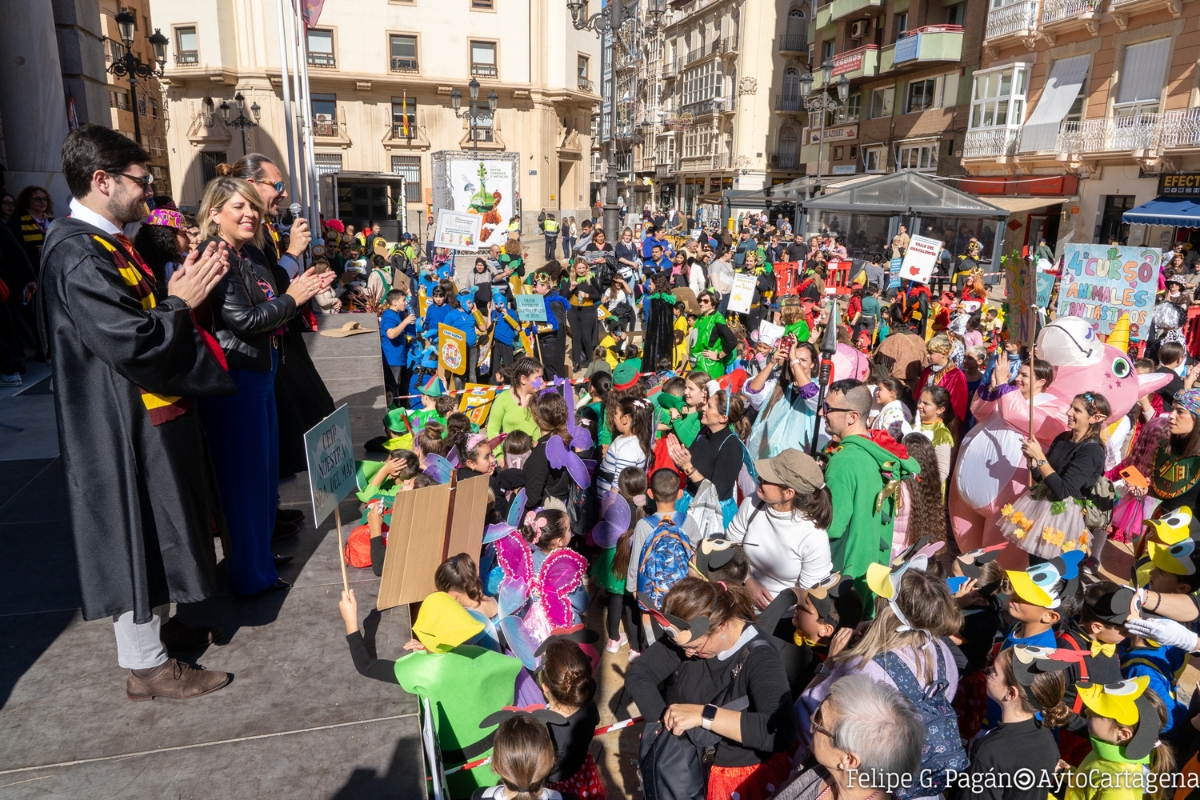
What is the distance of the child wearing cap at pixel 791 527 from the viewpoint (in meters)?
3.91

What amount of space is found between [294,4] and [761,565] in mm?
18571

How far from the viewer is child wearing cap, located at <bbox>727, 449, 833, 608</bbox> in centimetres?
391

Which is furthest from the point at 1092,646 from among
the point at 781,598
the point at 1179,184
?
the point at 1179,184

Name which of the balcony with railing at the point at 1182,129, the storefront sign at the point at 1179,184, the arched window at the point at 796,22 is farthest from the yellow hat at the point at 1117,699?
the arched window at the point at 796,22

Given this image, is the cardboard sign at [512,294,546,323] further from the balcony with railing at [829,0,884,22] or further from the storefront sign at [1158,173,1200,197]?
the balcony with railing at [829,0,884,22]

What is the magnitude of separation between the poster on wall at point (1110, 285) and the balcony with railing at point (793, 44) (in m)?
46.4

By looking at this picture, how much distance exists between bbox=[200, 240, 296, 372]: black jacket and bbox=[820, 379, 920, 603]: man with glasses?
300 centimetres

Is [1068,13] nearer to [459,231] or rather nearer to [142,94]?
[459,231]

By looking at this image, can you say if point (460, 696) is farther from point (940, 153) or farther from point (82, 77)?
point (940, 153)

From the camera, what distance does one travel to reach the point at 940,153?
33.0 meters

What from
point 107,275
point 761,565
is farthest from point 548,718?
point 107,275

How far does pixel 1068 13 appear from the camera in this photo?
24.7 meters

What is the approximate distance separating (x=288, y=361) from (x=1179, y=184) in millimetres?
25594

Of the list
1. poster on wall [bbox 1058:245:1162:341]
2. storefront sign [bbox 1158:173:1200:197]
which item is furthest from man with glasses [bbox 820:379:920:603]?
storefront sign [bbox 1158:173:1200:197]
